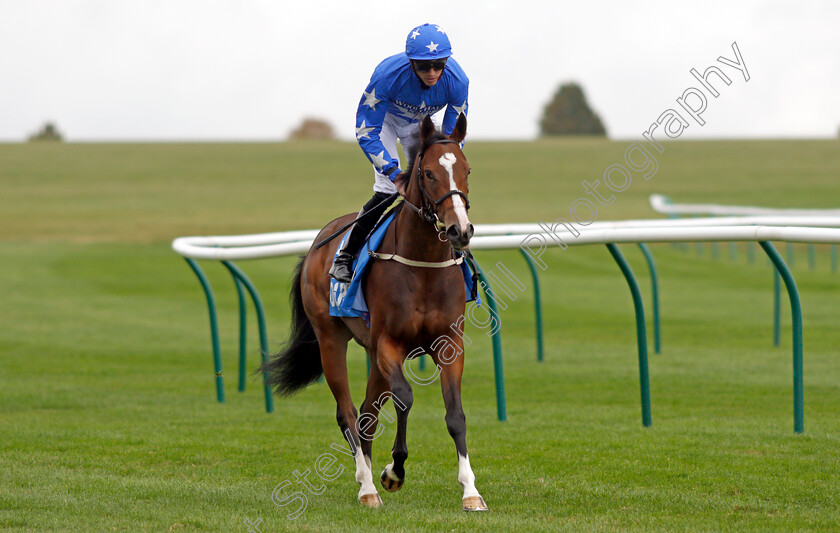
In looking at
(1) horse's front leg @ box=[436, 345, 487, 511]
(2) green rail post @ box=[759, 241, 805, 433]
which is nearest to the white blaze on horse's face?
(1) horse's front leg @ box=[436, 345, 487, 511]

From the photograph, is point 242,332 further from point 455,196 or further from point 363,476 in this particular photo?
point 455,196

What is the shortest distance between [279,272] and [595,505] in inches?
583

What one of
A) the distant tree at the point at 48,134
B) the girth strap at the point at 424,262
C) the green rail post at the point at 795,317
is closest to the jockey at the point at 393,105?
the girth strap at the point at 424,262

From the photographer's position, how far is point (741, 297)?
14859mm

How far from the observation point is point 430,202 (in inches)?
177

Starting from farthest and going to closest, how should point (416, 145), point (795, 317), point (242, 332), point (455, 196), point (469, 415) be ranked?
point (242, 332), point (469, 415), point (795, 317), point (416, 145), point (455, 196)

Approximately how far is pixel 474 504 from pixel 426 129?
170cm

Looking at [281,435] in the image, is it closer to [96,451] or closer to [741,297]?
[96,451]

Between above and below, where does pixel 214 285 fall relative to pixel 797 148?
below

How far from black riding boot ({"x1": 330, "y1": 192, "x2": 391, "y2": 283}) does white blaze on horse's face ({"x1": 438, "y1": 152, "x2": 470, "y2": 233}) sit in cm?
92

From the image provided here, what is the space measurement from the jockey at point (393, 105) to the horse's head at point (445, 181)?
313mm

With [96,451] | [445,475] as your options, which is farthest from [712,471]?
[96,451]

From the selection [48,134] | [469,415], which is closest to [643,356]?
[469,415]

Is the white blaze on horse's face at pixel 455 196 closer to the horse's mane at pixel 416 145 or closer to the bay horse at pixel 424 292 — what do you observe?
the bay horse at pixel 424 292
